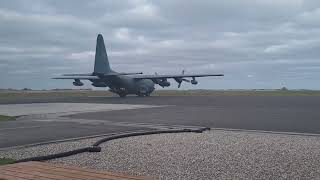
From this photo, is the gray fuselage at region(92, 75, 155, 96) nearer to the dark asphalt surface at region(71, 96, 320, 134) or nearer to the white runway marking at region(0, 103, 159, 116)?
the white runway marking at region(0, 103, 159, 116)

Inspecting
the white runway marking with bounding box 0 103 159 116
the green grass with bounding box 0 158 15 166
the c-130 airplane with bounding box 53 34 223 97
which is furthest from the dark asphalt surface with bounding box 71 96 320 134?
the c-130 airplane with bounding box 53 34 223 97

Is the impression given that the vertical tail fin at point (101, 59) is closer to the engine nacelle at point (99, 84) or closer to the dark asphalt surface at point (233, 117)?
the engine nacelle at point (99, 84)

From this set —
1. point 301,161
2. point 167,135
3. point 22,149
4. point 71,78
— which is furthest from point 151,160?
point 71,78

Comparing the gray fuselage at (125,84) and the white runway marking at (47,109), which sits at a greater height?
the gray fuselage at (125,84)

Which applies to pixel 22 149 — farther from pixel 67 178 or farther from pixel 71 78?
pixel 71 78

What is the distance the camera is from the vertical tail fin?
58156 millimetres

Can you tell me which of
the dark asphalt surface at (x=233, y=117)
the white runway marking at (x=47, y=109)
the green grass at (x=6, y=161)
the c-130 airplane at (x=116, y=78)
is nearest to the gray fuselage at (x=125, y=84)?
the c-130 airplane at (x=116, y=78)

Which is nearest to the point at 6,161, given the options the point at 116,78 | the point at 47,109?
the point at 47,109

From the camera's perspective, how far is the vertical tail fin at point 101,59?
191 ft

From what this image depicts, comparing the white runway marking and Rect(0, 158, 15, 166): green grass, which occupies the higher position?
the white runway marking

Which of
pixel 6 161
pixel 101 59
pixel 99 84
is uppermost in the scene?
pixel 101 59

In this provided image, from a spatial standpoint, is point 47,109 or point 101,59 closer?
point 47,109

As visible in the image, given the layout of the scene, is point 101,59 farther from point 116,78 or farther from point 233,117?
point 233,117

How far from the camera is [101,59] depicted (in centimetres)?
5866
